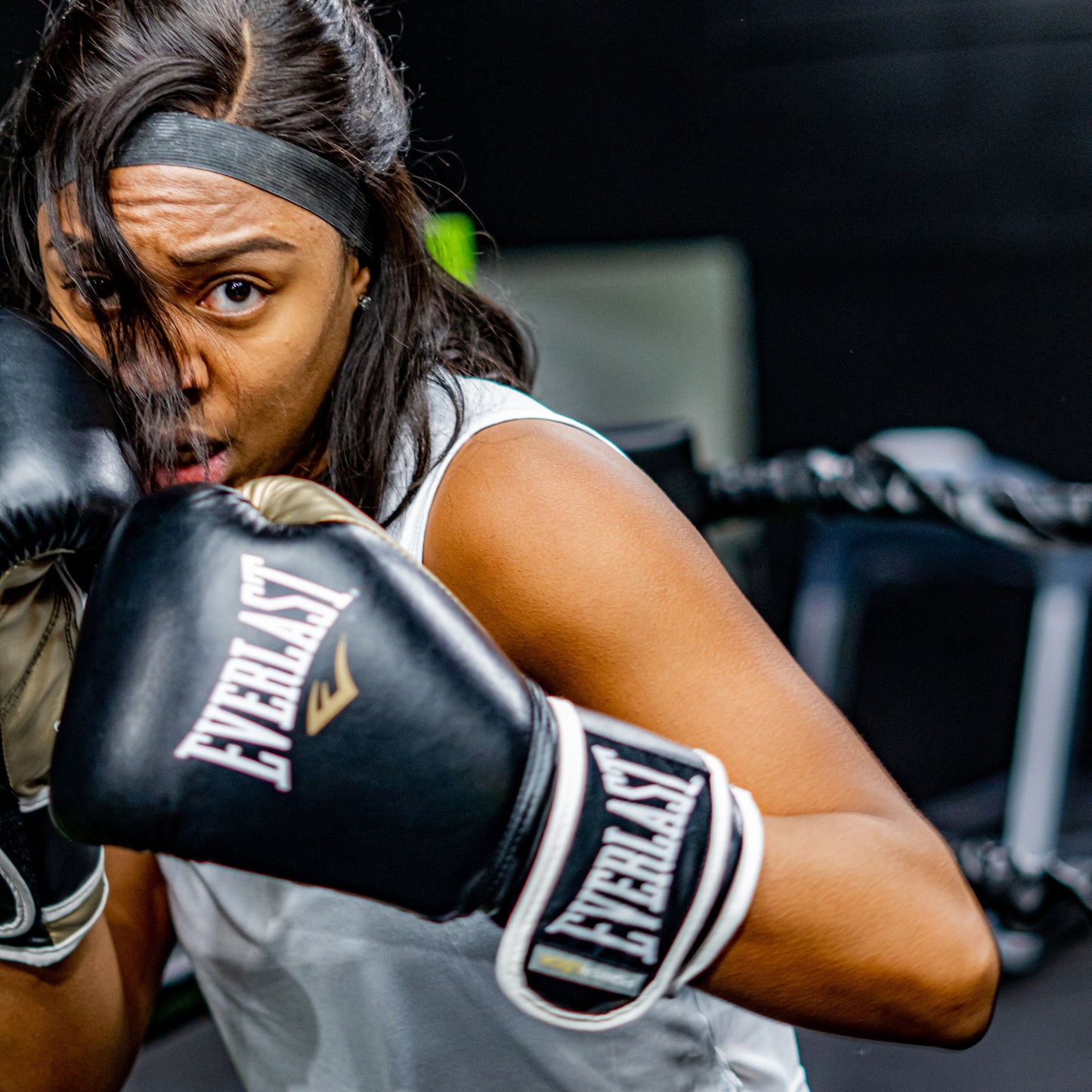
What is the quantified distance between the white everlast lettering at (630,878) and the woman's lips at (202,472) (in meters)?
0.42

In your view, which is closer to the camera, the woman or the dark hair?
the woman

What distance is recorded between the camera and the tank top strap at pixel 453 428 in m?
0.78

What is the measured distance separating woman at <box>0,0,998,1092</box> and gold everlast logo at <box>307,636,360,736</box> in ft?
0.54

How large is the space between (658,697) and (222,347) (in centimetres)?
40

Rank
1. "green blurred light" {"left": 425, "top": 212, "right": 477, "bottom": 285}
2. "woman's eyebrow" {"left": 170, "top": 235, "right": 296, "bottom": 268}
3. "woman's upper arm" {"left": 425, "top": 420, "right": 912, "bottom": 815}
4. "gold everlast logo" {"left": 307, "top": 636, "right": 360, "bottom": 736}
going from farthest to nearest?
1. "green blurred light" {"left": 425, "top": 212, "right": 477, "bottom": 285}
2. "woman's eyebrow" {"left": 170, "top": 235, "right": 296, "bottom": 268}
3. "woman's upper arm" {"left": 425, "top": 420, "right": 912, "bottom": 815}
4. "gold everlast logo" {"left": 307, "top": 636, "right": 360, "bottom": 736}

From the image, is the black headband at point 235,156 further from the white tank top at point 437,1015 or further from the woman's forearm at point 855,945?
the woman's forearm at point 855,945

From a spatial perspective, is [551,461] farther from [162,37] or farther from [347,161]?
[162,37]

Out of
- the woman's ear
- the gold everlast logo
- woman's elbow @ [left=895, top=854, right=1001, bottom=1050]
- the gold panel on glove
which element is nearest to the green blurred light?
the woman's ear

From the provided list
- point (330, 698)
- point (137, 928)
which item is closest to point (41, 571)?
point (330, 698)

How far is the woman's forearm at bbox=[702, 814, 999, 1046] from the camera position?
577 mm

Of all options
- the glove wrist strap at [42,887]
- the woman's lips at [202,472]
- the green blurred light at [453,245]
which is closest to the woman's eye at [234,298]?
the woman's lips at [202,472]

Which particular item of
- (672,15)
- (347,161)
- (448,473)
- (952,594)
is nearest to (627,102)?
(672,15)

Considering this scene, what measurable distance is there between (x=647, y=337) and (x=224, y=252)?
197cm

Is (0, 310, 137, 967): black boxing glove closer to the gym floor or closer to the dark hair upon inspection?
the dark hair
